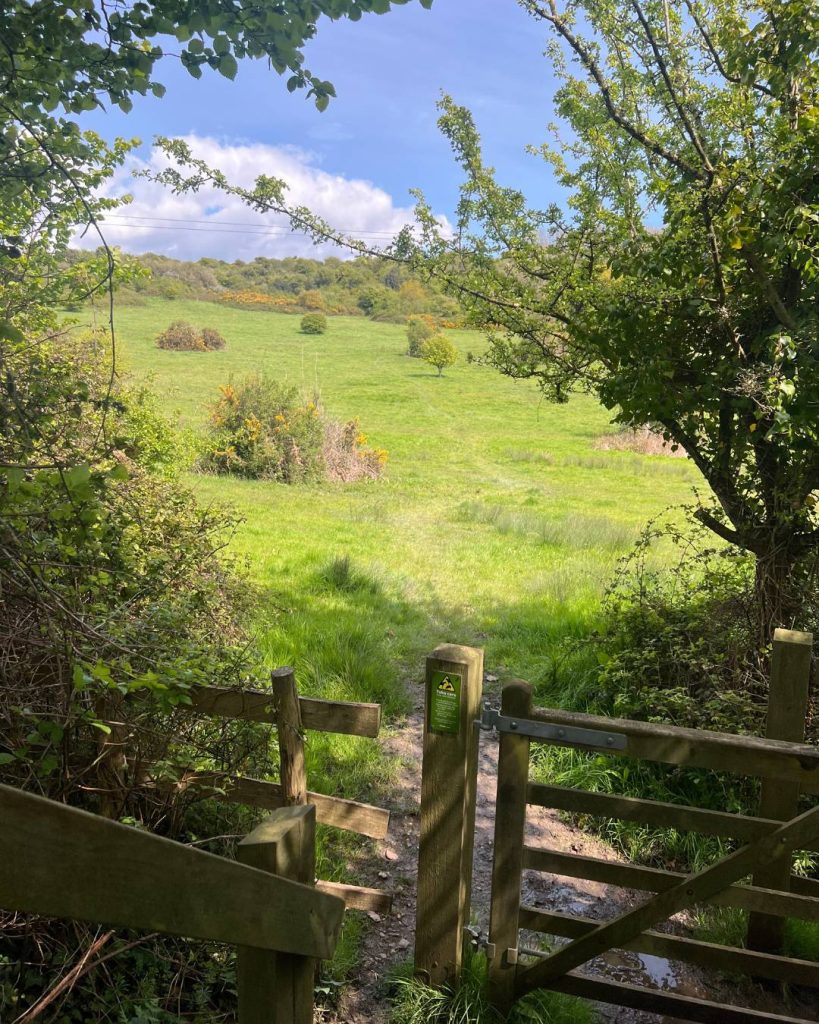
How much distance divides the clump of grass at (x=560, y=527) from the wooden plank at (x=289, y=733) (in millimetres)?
9443

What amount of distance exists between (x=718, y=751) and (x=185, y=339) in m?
47.6

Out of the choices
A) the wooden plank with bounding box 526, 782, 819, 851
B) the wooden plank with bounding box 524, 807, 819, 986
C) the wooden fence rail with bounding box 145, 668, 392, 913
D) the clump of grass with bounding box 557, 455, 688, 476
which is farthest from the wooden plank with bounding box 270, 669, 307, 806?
the clump of grass with bounding box 557, 455, 688, 476

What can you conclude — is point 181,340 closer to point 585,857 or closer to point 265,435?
point 265,435

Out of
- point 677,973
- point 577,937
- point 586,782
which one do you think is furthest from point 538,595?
A: point 577,937

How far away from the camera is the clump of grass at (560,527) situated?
12.3 m

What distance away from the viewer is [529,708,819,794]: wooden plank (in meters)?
2.51

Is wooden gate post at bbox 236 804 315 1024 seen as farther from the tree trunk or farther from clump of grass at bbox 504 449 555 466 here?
clump of grass at bbox 504 449 555 466

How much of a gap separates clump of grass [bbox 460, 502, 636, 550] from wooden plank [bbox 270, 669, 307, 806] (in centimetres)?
944

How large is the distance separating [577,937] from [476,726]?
3.25ft

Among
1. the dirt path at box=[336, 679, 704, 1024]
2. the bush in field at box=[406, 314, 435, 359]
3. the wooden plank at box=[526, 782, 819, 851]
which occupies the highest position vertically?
the bush in field at box=[406, 314, 435, 359]

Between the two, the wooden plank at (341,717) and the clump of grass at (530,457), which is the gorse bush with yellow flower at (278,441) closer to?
the clump of grass at (530,457)

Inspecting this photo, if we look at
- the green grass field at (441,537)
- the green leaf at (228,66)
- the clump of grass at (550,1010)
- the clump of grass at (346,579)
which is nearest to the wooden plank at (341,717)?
the clump of grass at (550,1010)

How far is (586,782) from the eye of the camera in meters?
4.91

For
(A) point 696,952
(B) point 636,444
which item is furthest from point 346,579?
(B) point 636,444
